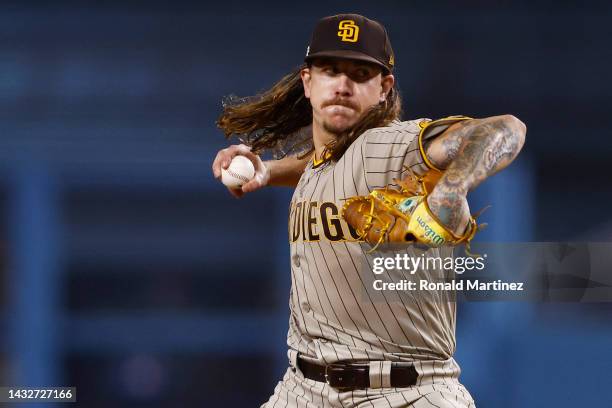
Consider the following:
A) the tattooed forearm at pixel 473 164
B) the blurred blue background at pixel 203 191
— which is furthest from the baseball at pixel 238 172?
the blurred blue background at pixel 203 191

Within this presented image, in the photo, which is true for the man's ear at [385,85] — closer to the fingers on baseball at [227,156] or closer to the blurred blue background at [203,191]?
the fingers on baseball at [227,156]

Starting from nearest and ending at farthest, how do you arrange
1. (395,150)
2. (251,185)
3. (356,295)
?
(395,150) → (356,295) → (251,185)

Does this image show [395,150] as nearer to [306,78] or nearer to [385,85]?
[385,85]

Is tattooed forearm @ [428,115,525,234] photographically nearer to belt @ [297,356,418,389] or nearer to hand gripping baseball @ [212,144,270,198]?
belt @ [297,356,418,389]

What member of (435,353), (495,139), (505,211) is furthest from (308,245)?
(505,211)

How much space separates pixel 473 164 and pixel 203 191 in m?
2.58

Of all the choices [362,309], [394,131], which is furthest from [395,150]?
[362,309]

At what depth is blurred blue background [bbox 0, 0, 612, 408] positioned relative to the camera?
12.5 feet

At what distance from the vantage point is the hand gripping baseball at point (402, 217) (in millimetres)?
1628

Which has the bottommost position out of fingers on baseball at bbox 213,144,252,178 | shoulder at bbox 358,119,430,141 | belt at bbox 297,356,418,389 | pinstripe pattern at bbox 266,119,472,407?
belt at bbox 297,356,418,389

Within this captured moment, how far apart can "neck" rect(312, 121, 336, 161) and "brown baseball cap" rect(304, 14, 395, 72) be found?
19 cm

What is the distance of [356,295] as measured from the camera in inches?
83.4

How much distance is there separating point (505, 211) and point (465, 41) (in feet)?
3.55

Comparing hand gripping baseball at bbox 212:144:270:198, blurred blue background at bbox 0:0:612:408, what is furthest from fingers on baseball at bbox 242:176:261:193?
blurred blue background at bbox 0:0:612:408
